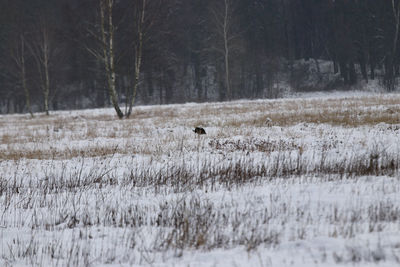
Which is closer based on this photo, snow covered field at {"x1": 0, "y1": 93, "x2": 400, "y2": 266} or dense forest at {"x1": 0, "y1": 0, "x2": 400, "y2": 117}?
snow covered field at {"x1": 0, "y1": 93, "x2": 400, "y2": 266}

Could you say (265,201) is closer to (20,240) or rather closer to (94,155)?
(20,240)

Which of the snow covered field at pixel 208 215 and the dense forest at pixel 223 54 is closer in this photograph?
the snow covered field at pixel 208 215

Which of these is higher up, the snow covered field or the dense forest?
the dense forest

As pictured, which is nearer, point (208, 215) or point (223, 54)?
point (208, 215)

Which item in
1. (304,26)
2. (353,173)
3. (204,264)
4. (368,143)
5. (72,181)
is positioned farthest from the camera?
(304,26)

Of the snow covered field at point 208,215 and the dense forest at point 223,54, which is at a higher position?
the dense forest at point 223,54

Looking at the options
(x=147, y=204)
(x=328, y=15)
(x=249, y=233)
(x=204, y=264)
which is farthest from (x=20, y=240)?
(x=328, y=15)

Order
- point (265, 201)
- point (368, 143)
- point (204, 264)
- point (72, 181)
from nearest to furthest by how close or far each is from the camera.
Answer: point (204, 264) < point (265, 201) < point (72, 181) < point (368, 143)

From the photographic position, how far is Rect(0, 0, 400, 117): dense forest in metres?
37.1

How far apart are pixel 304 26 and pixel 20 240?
54.2 m

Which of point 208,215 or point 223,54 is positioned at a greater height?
point 223,54

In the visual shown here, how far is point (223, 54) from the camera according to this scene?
39500mm

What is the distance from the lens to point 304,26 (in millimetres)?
51312

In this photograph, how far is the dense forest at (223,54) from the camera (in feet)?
122
